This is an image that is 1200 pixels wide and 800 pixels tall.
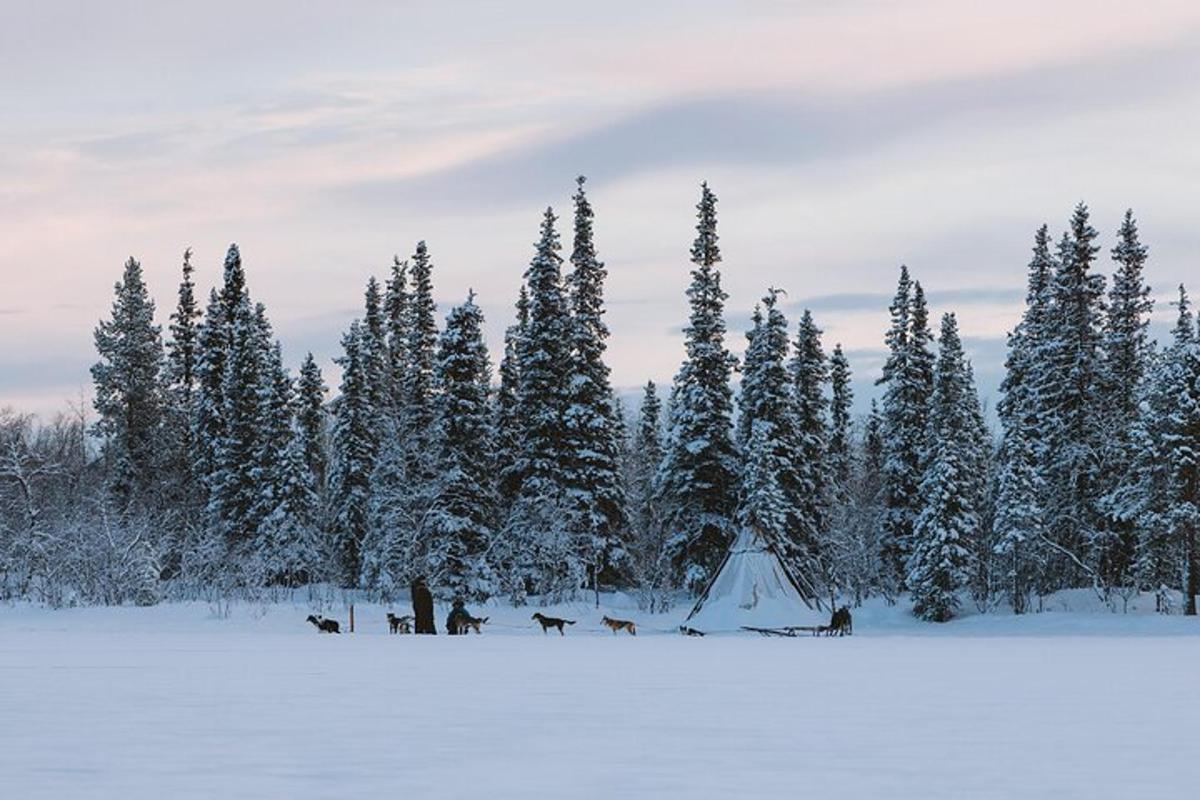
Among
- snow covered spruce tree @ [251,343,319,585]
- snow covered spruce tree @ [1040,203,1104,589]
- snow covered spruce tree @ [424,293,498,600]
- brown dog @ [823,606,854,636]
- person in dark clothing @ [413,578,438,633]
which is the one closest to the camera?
person in dark clothing @ [413,578,438,633]

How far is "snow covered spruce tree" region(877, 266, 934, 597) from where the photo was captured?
73125 millimetres

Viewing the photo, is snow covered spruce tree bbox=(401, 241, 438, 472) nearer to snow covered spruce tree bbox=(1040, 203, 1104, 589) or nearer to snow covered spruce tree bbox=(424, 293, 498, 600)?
snow covered spruce tree bbox=(424, 293, 498, 600)

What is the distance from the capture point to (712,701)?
54.4 ft

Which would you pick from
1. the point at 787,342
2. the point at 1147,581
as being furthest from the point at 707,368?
the point at 1147,581

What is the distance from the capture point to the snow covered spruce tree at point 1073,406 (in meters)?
67.2

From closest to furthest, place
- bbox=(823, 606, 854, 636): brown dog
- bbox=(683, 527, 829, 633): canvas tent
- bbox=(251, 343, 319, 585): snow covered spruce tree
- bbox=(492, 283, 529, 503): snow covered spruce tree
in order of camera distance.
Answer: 1. bbox=(823, 606, 854, 636): brown dog
2. bbox=(683, 527, 829, 633): canvas tent
3. bbox=(492, 283, 529, 503): snow covered spruce tree
4. bbox=(251, 343, 319, 585): snow covered spruce tree

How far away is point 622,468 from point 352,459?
14.8 m

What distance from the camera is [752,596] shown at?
5306 cm

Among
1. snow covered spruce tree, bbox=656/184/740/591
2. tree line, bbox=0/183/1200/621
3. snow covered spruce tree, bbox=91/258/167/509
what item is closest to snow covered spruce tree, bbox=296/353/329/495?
tree line, bbox=0/183/1200/621

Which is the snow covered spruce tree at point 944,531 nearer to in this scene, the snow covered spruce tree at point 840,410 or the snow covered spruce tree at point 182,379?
the snow covered spruce tree at point 840,410

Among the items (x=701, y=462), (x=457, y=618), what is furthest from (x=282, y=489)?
(x=457, y=618)

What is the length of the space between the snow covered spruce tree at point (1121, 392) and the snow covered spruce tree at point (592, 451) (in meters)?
21.5

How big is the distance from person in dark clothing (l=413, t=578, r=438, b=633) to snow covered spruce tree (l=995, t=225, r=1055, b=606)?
110 feet

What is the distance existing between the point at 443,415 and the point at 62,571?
15744 mm
